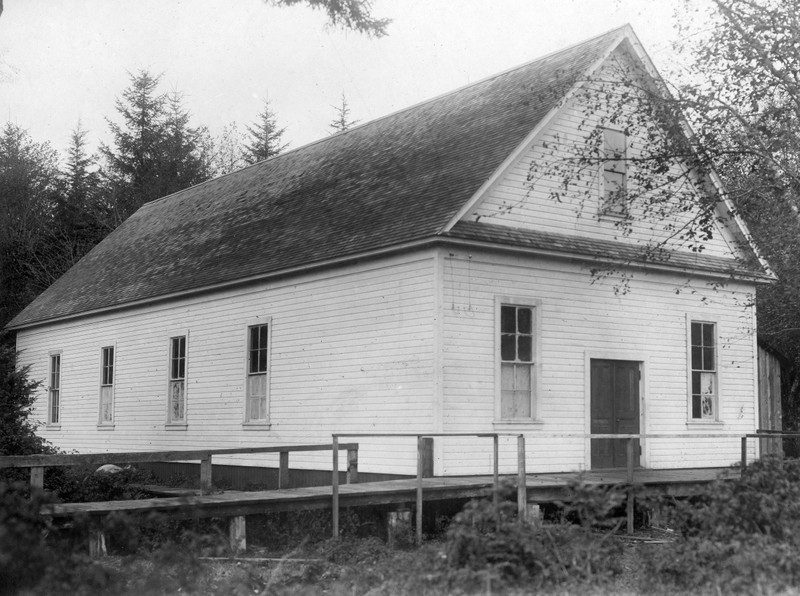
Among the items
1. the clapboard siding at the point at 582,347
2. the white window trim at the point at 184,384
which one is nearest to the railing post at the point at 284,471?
the clapboard siding at the point at 582,347

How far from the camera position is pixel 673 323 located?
60.7 feet

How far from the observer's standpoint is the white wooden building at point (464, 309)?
15.9 metres

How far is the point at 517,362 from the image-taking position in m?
16.3

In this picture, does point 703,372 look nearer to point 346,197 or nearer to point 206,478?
point 346,197

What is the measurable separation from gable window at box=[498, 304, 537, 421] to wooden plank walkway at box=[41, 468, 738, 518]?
109 centimetres

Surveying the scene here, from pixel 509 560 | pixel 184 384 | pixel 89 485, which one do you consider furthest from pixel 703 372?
pixel 509 560

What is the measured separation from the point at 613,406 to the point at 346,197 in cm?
609

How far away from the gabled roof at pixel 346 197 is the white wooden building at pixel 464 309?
0.07 meters

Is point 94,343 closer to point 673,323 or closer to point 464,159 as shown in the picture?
point 464,159

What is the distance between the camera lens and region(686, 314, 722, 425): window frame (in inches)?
731

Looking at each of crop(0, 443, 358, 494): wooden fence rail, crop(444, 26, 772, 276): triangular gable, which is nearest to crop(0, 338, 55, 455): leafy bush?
crop(0, 443, 358, 494): wooden fence rail

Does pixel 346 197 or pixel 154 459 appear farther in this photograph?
pixel 346 197

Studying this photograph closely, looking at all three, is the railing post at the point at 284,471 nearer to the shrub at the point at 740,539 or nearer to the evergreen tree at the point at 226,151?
the shrub at the point at 740,539

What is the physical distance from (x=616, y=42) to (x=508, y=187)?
3.63 metres
